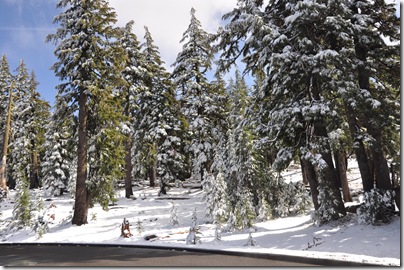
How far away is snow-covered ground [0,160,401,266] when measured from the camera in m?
7.51

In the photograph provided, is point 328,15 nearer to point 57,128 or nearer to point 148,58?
point 57,128

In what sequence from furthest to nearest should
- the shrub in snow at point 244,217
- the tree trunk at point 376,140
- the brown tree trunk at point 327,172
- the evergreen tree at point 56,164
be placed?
the evergreen tree at point 56,164 → the shrub in snow at point 244,217 → the brown tree trunk at point 327,172 → the tree trunk at point 376,140

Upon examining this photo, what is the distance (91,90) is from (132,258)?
32.9ft

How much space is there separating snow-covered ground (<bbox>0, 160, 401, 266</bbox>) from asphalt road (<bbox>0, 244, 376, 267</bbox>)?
0.42m

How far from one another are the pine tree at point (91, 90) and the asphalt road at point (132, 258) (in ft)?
17.8

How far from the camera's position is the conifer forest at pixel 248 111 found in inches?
394

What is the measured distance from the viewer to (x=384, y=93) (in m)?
11.7

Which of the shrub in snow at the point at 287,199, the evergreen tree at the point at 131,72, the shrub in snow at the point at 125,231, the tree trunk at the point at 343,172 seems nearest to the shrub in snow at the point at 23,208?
the shrub in snow at the point at 125,231

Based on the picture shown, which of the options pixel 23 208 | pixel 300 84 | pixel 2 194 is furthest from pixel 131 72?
pixel 300 84

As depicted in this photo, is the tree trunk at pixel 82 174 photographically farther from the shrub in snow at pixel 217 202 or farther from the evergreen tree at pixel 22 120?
the evergreen tree at pixel 22 120

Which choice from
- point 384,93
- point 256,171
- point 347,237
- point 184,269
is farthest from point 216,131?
point 184,269

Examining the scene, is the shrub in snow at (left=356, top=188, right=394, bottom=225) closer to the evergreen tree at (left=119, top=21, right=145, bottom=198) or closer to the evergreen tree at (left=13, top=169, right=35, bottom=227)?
the evergreen tree at (left=13, top=169, right=35, bottom=227)

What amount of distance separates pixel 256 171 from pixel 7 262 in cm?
1091

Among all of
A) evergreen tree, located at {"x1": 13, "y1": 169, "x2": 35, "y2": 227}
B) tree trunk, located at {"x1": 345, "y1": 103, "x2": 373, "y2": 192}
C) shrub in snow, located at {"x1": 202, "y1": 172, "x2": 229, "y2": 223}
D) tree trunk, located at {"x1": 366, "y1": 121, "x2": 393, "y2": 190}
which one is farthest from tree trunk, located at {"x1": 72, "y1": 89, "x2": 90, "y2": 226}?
tree trunk, located at {"x1": 366, "y1": 121, "x2": 393, "y2": 190}
